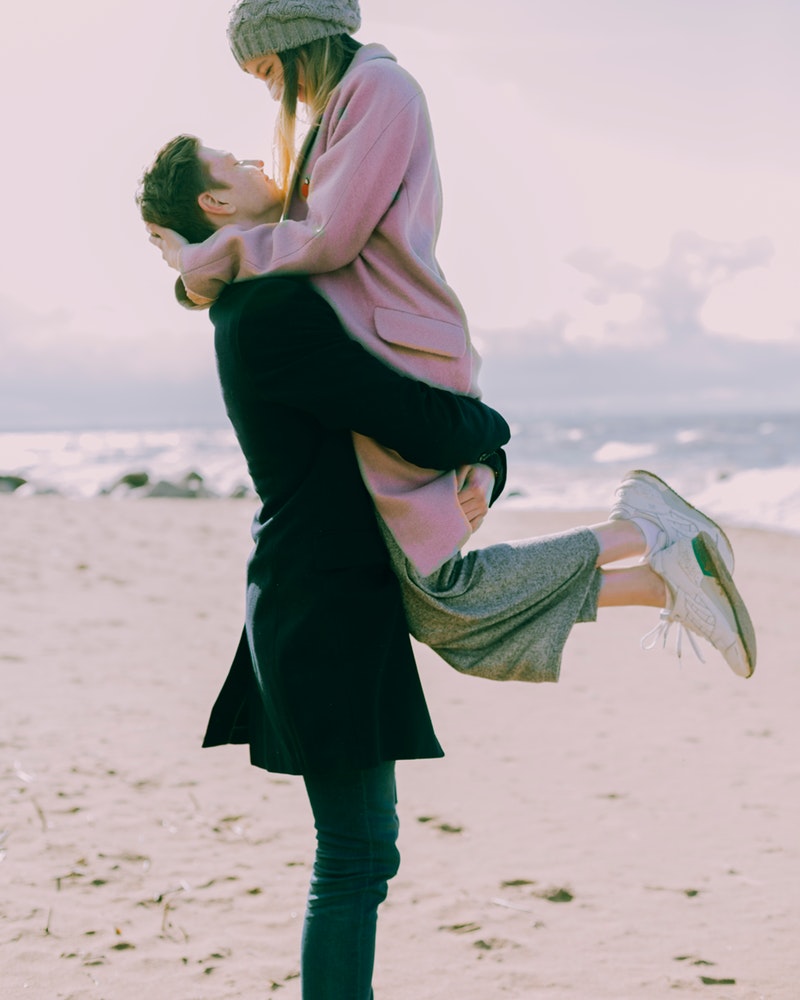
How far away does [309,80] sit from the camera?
84.1 inches

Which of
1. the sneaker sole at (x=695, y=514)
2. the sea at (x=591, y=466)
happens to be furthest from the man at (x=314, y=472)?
the sea at (x=591, y=466)

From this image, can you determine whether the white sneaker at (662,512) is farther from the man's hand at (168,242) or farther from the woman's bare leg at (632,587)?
the man's hand at (168,242)

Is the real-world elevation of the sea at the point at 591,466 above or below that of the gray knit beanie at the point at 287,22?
below

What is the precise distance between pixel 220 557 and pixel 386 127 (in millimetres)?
8923

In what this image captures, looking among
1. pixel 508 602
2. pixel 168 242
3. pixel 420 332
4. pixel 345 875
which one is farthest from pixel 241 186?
pixel 345 875

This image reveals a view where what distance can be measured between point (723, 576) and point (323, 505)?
2.73 feet

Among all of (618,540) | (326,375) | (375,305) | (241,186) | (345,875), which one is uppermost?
(241,186)

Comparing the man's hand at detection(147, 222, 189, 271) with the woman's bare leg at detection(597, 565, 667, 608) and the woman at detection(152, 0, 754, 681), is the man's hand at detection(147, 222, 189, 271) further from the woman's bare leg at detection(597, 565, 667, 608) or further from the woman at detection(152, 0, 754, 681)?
the woman's bare leg at detection(597, 565, 667, 608)

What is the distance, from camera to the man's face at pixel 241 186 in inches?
82.9

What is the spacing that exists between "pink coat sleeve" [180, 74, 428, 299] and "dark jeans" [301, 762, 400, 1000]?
93 cm

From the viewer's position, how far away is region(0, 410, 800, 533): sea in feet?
64.7

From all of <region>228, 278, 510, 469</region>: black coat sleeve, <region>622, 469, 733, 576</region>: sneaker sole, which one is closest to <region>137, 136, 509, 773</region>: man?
<region>228, 278, 510, 469</region>: black coat sleeve

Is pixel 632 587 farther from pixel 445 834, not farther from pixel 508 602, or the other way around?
pixel 445 834

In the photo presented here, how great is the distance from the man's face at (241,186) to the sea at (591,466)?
15339mm
